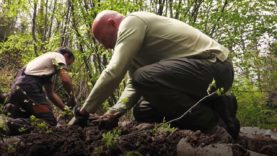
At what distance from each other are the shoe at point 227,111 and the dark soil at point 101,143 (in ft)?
1.93

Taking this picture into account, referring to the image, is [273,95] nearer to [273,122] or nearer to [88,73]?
[273,122]

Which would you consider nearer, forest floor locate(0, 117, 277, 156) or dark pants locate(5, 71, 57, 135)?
forest floor locate(0, 117, 277, 156)

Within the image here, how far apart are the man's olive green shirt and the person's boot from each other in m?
0.32

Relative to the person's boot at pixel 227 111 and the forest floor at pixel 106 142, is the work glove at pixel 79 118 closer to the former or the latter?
the forest floor at pixel 106 142

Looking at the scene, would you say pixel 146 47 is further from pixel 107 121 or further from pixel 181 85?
pixel 107 121

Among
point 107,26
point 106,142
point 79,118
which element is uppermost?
point 107,26

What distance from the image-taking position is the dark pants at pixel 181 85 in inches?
124

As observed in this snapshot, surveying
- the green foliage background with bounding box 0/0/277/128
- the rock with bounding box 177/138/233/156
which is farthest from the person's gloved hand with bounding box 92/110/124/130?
the green foliage background with bounding box 0/0/277/128

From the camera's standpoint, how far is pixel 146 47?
133 inches

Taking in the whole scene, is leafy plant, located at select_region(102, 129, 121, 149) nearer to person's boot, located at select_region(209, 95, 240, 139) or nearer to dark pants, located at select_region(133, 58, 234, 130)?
dark pants, located at select_region(133, 58, 234, 130)

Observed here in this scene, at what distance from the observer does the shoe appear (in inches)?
131

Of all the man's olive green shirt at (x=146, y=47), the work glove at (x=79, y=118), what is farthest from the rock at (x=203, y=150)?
the work glove at (x=79, y=118)

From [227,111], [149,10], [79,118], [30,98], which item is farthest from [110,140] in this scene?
[149,10]

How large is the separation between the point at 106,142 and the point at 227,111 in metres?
1.15
